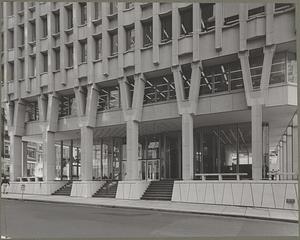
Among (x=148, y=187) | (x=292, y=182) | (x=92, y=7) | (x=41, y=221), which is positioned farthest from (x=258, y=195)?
(x=92, y=7)

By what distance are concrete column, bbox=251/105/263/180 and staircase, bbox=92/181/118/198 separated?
11.5m

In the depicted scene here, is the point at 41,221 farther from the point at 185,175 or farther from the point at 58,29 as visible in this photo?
the point at 58,29

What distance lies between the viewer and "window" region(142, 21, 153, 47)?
99.3 ft

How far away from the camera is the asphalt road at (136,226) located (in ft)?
44.3

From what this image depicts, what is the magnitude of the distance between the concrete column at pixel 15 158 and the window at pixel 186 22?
20.3m

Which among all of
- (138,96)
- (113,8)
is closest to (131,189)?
(138,96)

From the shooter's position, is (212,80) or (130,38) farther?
(130,38)

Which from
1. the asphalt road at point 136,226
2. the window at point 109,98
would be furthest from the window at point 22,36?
the asphalt road at point 136,226

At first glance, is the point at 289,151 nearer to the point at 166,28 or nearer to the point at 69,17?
the point at 166,28

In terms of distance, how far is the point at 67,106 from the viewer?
1457 inches

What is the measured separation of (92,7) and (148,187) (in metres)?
15.0

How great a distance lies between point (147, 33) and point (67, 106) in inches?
431

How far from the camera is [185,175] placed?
26547mm

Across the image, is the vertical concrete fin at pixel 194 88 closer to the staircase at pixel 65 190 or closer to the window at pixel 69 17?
the window at pixel 69 17
